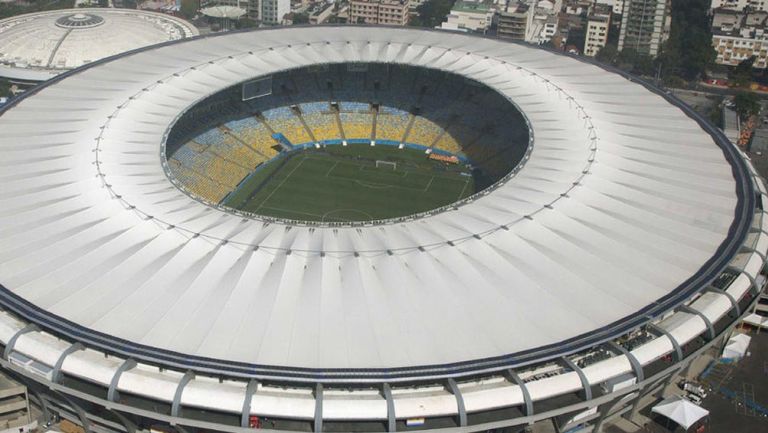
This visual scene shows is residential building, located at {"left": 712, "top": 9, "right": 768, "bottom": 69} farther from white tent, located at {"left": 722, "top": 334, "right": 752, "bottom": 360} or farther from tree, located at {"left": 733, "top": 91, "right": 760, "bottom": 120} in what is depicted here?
white tent, located at {"left": 722, "top": 334, "right": 752, "bottom": 360}

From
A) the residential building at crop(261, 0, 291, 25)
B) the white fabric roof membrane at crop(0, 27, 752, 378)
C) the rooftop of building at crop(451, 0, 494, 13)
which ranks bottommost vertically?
the white fabric roof membrane at crop(0, 27, 752, 378)

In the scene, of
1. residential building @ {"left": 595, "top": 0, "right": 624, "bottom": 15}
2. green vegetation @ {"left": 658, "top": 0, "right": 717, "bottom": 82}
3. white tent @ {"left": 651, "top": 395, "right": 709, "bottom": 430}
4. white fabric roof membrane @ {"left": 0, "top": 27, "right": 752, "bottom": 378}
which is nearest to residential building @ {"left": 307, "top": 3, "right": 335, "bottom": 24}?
residential building @ {"left": 595, "top": 0, "right": 624, "bottom": 15}

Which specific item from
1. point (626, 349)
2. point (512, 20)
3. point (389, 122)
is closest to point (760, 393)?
point (626, 349)

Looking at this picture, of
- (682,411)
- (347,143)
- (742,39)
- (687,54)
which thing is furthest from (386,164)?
(742,39)

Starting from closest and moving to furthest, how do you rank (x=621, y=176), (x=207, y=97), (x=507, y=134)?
(x=621, y=176) → (x=207, y=97) → (x=507, y=134)

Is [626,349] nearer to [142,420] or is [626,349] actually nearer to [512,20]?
[142,420]

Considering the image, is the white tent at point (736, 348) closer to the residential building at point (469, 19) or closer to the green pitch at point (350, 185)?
the green pitch at point (350, 185)
